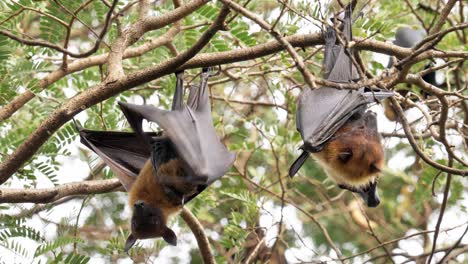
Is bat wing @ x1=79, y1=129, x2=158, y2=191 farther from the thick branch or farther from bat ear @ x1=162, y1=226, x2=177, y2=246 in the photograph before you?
the thick branch

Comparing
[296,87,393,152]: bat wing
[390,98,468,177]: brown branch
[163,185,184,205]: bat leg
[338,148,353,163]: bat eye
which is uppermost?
[296,87,393,152]: bat wing

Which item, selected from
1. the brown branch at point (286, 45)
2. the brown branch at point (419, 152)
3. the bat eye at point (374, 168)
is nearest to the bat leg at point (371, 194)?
the bat eye at point (374, 168)

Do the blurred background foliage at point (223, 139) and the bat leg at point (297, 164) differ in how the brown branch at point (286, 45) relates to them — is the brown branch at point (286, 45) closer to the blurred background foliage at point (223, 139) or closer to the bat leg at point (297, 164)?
the blurred background foliage at point (223, 139)

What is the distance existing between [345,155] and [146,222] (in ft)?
5.24

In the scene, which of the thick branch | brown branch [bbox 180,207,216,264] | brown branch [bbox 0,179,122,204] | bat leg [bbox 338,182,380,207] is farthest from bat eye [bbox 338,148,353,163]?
the thick branch

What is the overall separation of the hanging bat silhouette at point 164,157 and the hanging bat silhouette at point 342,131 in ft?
2.39

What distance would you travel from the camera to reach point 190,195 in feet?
16.9

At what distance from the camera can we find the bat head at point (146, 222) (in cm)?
519

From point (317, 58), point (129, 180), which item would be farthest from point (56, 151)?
point (317, 58)

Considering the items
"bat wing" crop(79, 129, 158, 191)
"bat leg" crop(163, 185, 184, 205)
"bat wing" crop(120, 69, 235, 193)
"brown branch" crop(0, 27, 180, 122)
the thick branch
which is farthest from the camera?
"bat wing" crop(79, 129, 158, 191)

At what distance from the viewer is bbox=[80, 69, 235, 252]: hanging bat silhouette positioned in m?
4.84

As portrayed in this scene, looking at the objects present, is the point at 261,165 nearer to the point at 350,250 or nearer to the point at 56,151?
the point at 350,250

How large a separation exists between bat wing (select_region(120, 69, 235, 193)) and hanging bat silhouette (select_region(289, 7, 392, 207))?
70 centimetres

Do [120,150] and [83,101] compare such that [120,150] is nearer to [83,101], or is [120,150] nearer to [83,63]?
[83,63]
